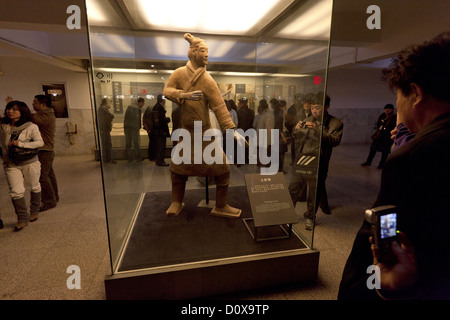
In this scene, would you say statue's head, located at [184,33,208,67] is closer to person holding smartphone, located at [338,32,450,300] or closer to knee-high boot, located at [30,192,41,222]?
person holding smartphone, located at [338,32,450,300]

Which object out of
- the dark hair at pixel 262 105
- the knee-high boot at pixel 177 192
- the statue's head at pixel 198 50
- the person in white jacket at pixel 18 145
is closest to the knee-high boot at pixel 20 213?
the person in white jacket at pixel 18 145

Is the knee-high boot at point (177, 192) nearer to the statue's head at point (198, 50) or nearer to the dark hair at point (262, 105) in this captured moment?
the statue's head at point (198, 50)

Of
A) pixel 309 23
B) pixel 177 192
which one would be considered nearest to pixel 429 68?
pixel 309 23

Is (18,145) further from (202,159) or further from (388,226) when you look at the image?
(388,226)

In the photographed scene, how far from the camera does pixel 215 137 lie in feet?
7.92

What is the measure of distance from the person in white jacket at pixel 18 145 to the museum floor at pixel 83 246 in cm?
45

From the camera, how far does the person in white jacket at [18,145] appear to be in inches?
112

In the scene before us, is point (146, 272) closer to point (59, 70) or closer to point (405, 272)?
point (405, 272)

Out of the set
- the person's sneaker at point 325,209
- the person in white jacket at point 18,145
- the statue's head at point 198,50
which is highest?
the statue's head at point 198,50

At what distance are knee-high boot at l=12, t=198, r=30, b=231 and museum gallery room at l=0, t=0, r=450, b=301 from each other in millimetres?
97

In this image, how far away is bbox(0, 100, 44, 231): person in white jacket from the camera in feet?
9.34

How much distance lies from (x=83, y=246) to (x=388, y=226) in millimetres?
2915

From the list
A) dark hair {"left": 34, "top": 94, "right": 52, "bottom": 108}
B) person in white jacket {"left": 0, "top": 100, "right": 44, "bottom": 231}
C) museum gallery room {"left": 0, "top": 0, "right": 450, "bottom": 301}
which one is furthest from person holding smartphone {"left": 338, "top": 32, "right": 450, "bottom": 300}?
dark hair {"left": 34, "top": 94, "right": 52, "bottom": 108}
